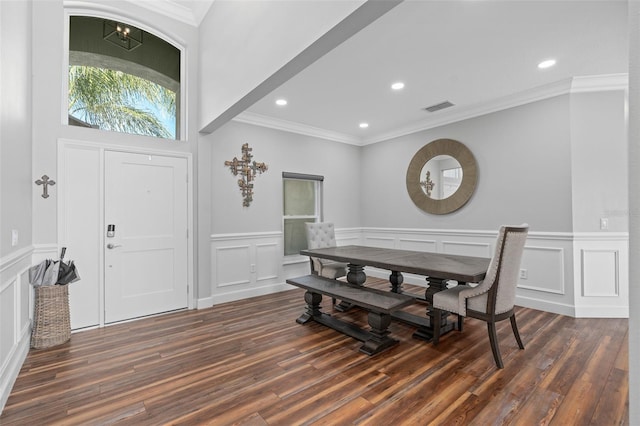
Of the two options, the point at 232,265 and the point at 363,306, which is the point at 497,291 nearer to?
the point at 363,306

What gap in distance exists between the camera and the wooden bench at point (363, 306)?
268 centimetres

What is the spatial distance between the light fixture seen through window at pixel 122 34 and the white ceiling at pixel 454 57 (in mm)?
691

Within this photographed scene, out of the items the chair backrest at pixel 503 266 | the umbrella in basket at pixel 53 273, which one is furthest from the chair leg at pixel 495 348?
the umbrella in basket at pixel 53 273

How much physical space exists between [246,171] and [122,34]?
211cm

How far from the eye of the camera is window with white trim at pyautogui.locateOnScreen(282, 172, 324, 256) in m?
5.04

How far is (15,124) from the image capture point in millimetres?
2287

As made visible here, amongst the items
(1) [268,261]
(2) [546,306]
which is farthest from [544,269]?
(1) [268,261]

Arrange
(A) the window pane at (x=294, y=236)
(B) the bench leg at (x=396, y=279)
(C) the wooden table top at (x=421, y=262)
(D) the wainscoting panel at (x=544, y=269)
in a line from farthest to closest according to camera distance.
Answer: (A) the window pane at (x=294, y=236)
(B) the bench leg at (x=396, y=279)
(D) the wainscoting panel at (x=544, y=269)
(C) the wooden table top at (x=421, y=262)

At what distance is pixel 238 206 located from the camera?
4.39m

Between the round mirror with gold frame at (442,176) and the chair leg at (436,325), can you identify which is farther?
the round mirror with gold frame at (442,176)

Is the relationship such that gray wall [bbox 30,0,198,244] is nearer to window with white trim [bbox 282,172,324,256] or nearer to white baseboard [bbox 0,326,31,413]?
white baseboard [bbox 0,326,31,413]

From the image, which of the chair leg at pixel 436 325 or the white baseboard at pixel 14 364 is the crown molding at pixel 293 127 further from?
the chair leg at pixel 436 325

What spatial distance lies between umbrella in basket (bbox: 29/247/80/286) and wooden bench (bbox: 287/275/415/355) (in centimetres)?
217

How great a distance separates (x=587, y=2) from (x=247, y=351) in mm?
3883
